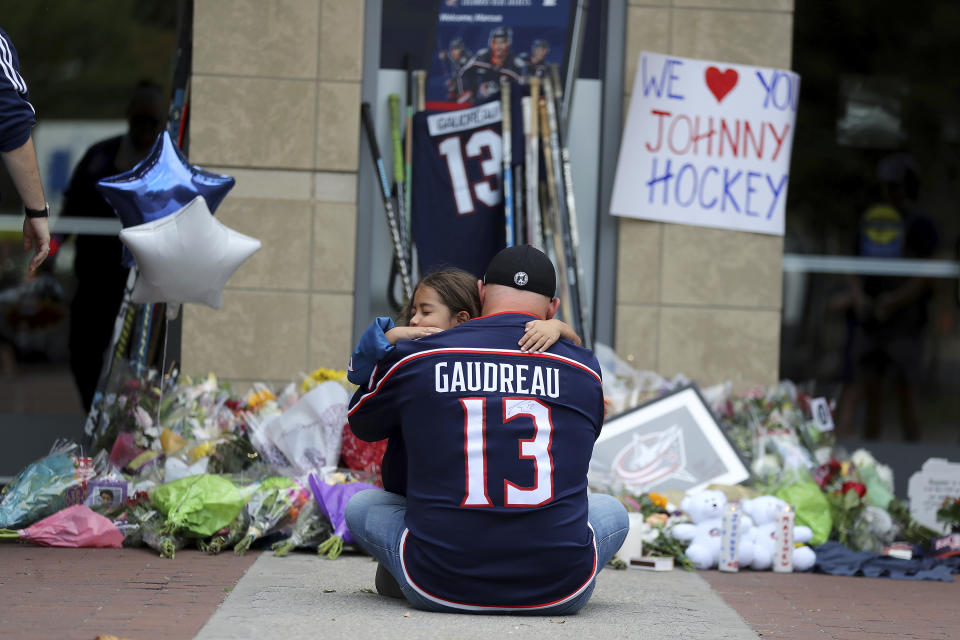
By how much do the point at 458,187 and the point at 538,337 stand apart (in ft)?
10.4

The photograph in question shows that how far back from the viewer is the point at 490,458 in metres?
3.40

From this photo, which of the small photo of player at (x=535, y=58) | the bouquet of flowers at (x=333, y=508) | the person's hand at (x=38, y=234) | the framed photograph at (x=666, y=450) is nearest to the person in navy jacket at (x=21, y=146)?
the person's hand at (x=38, y=234)

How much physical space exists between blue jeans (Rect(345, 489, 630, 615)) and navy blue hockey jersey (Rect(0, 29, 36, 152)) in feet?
5.13

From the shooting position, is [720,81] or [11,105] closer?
[11,105]

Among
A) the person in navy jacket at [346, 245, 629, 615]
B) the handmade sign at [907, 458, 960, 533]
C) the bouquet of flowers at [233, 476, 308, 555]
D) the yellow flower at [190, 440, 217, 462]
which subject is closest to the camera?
the person in navy jacket at [346, 245, 629, 615]

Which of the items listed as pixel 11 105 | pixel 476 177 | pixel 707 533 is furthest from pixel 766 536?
pixel 11 105

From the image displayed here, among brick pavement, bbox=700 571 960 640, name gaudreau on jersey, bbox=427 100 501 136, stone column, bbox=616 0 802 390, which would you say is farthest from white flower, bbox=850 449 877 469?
name gaudreau on jersey, bbox=427 100 501 136

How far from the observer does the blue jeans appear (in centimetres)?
359

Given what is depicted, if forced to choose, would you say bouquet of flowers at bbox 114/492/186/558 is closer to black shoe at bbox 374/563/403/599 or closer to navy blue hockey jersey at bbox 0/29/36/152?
black shoe at bbox 374/563/403/599

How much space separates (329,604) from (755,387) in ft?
10.9

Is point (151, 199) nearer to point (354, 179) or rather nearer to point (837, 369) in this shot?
point (354, 179)

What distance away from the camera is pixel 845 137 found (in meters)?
7.18

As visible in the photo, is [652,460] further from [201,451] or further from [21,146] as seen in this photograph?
[21,146]

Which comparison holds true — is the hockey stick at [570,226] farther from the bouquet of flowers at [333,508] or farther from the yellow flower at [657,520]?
the bouquet of flowers at [333,508]
